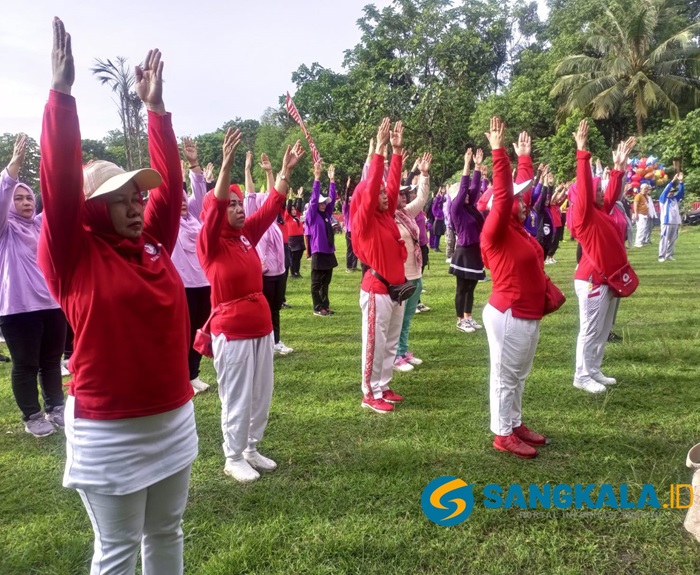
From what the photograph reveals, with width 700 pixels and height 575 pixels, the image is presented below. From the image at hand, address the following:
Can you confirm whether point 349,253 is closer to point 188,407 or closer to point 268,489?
point 268,489

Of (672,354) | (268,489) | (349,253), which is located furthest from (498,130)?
(349,253)

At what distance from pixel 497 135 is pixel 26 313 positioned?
3965 millimetres

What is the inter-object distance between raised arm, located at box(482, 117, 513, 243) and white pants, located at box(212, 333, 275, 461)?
181 cm

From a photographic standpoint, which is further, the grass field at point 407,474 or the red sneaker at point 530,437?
the red sneaker at point 530,437

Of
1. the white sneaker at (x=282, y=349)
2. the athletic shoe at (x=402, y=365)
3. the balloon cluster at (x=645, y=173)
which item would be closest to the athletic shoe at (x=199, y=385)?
the white sneaker at (x=282, y=349)

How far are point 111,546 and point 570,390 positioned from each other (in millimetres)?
4377

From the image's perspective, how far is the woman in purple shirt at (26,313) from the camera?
13.9ft

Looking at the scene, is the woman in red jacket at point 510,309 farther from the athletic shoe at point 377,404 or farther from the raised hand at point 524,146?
the athletic shoe at point 377,404

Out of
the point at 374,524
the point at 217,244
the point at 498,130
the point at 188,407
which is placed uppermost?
the point at 498,130

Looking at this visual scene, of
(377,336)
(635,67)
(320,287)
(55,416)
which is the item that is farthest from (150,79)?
(635,67)

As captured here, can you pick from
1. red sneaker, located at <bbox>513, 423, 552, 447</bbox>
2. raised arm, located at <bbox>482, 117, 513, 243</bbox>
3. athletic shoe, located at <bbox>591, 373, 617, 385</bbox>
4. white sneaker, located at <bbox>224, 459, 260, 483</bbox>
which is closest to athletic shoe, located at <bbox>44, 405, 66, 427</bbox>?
white sneaker, located at <bbox>224, 459, 260, 483</bbox>

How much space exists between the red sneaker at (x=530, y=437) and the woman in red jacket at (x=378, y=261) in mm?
1185

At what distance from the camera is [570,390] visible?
16.7 feet

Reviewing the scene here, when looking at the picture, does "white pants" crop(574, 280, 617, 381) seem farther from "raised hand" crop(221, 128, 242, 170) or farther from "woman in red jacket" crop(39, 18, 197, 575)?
"woman in red jacket" crop(39, 18, 197, 575)
